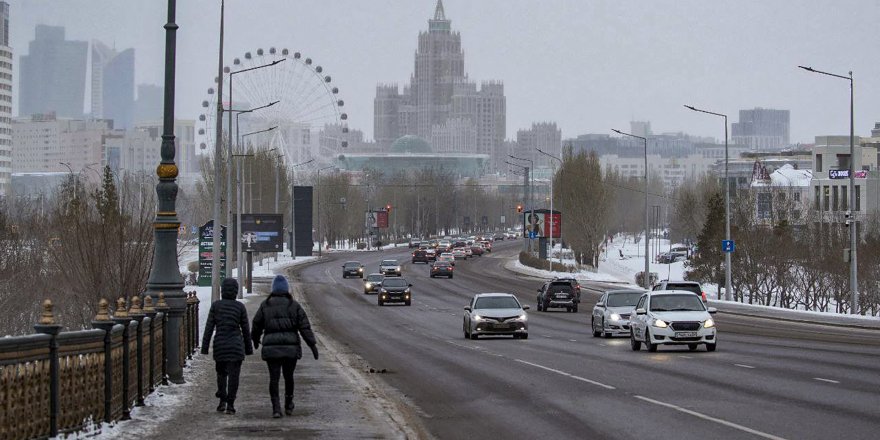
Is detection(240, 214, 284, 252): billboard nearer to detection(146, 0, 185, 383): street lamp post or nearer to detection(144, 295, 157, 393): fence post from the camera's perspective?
detection(146, 0, 185, 383): street lamp post

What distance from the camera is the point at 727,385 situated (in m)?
22.9

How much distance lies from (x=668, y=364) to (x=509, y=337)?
14.4 metres

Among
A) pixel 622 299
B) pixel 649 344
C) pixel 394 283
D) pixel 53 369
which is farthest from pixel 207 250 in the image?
pixel 53 369

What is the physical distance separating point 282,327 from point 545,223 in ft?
333

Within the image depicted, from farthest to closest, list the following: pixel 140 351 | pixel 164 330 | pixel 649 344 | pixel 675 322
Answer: pixel 649 344 → pixel 675 322 → pixel 164 330 → pixel 140 351

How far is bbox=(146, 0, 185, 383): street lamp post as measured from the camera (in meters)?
21.9

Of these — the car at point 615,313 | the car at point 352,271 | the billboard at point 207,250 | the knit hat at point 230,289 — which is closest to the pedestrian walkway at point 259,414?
the knit hat at point 230,289

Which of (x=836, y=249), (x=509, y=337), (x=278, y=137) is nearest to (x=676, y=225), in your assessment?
(x=278, y=137)

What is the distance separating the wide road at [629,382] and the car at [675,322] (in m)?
0.42

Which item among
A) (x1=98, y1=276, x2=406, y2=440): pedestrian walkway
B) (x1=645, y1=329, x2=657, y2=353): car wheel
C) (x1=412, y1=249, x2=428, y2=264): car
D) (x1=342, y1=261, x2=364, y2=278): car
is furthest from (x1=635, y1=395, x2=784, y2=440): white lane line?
(x1=412, y1=249, x2=428, y2=264): car

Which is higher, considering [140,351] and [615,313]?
[140,351]

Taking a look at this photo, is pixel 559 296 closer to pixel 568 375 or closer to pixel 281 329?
pixel 568 375

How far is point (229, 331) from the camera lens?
17859 millimetres

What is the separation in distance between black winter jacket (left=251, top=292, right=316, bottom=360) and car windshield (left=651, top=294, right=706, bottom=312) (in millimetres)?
17468
